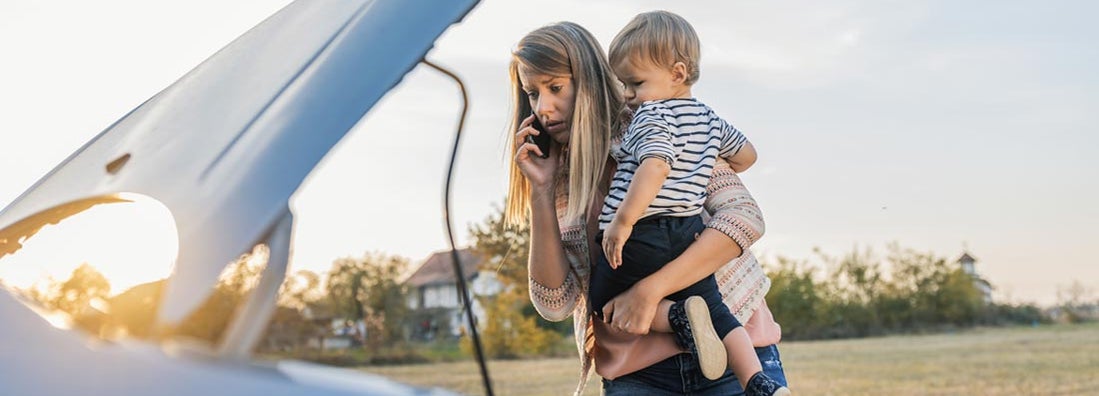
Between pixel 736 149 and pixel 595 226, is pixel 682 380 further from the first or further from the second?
pixel 736 149

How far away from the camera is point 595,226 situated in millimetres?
2676

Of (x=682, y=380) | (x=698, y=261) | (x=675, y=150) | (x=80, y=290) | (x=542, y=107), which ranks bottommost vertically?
(x=682, y=380)

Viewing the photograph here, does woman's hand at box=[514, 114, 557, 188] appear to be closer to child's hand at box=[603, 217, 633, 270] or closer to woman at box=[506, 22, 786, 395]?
woman at box=[506, 22, 786, 395]

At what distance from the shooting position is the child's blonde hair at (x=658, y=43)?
8.34 feet

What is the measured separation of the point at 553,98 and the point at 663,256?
42 centimetres

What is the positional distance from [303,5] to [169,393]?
42.4 inches

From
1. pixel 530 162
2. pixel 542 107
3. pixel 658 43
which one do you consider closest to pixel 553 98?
pixel 542 107

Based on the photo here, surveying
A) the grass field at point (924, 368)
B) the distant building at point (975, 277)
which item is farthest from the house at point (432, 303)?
the distant building at point (975, 277)

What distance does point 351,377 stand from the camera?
1.17 metres

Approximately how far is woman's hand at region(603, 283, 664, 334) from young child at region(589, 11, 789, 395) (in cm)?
4

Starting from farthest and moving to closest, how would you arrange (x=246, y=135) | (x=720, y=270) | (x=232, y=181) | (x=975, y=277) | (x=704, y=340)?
(x=975, y=277)
(x=720, y=270)
(x=704, y=340)
(x=246, y=135)
(x=232, y=181)

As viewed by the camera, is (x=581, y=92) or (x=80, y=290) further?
(x=581, y=92)

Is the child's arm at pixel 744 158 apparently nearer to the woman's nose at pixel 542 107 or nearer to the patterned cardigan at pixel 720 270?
the patterned cardigan at pixel 720 270

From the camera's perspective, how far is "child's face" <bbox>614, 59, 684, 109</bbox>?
257cm
